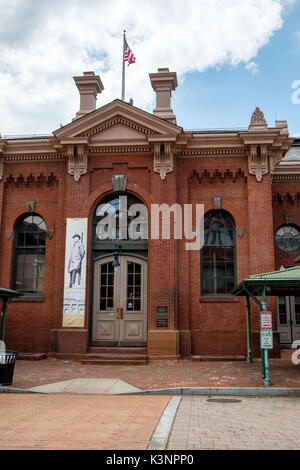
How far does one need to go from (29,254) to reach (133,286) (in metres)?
4.32

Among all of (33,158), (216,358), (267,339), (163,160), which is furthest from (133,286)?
(33,158)

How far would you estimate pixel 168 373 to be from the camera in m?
12.7

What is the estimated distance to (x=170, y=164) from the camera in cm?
1638

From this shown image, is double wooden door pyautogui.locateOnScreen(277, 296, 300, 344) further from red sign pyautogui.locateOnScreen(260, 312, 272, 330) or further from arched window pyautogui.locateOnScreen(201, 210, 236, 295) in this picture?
red sign pyautogui.locateOnScreen(260, 312, 272, 330)

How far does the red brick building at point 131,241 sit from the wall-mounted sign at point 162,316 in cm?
3

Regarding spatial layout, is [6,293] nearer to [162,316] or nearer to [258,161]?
[162,316]

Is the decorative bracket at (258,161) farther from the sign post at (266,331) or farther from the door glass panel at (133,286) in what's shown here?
the sign post at (266,331)

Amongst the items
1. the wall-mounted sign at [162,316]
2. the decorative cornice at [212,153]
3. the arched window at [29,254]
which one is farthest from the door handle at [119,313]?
the decorative cornice at [212,153]

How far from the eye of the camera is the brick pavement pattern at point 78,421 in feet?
19.0

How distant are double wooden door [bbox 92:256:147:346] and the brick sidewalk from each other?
56.3 inches

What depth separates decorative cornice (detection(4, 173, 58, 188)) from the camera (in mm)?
17453

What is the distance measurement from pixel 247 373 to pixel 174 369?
7.15 feet

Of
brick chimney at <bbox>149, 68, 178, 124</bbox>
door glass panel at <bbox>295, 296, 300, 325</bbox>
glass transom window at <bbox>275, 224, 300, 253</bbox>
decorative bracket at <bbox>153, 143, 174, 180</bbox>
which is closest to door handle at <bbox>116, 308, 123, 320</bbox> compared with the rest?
decorative bracket at <bbox>153, 143, 174, 180</bbox>
